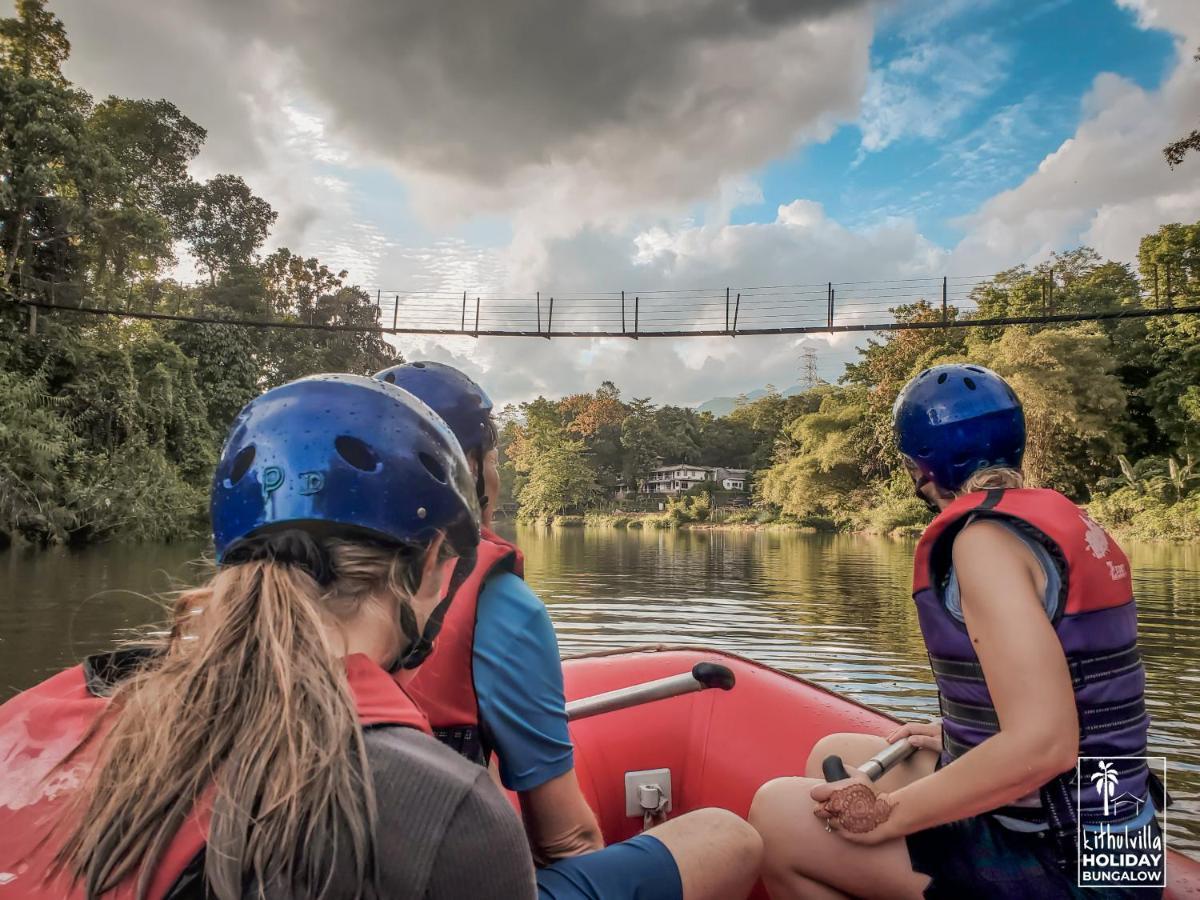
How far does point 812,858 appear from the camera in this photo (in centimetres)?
147

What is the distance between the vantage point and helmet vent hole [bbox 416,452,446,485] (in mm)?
1052

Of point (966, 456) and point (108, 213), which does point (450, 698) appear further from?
point (108, 213)

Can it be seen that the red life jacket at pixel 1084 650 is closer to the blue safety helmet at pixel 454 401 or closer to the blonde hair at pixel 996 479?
the blonde hair at pixel 996 479

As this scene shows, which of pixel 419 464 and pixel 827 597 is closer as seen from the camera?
pixel 419 464

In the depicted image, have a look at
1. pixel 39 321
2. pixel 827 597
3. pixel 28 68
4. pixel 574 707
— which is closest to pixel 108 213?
pixel 39 321

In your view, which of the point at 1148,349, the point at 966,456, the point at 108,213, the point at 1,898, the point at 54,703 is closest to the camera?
the point at 1,898

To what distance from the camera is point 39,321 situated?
686 inches

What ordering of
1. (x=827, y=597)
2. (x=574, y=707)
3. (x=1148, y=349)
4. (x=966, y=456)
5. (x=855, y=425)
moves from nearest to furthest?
(x=966, y=456)
(x=574, y=707)
(x=827, y=597)
(x=1148, y=349)
(x=855, y=425)

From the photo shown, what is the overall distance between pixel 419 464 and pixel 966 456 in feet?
3.76

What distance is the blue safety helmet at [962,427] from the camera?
163cm

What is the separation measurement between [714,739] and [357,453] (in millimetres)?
1845

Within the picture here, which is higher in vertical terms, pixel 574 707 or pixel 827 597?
pixel 574 707

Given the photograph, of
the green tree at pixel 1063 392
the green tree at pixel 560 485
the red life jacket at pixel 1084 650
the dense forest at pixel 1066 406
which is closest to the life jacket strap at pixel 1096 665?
the red life jacket at pixel 1084 650

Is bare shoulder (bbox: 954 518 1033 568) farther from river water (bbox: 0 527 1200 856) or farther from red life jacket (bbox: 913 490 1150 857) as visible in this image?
river water (bbox: 0 527 1200 856)
